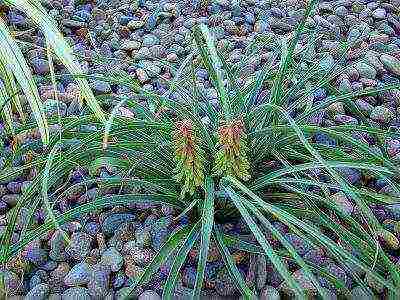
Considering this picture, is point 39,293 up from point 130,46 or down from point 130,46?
down

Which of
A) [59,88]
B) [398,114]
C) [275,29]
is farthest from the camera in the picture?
[275,29]

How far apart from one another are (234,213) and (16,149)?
21.5 inches

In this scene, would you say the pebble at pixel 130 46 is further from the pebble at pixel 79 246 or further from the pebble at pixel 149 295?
the pebble at pixel 149 295

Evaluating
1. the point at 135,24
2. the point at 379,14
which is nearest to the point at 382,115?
the point at 379,14

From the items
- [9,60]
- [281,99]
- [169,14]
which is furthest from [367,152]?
[169,14]

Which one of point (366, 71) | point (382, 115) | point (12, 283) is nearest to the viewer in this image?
point (12, 283)

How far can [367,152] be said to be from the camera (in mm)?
1358

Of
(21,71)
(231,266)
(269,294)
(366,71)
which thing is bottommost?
(269,294)

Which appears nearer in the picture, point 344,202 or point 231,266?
point 231,266

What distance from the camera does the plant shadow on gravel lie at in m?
1.30

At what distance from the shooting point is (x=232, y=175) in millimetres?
1383

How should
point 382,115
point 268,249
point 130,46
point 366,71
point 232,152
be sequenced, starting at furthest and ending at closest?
point 130,46 < point 366,71 < point 382,115 < point 232,152 < point 268,249

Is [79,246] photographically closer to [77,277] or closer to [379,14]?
[77,277]

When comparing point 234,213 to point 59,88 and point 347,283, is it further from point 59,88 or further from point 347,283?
point 59,88
